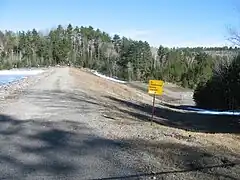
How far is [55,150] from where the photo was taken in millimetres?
12859

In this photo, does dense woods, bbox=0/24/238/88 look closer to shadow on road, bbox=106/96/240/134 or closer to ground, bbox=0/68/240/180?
shadow on road, bbox=106/96/240/134

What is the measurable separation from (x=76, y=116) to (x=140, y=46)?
155268mm

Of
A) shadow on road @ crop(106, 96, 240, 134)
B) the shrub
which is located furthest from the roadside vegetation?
shadow on road @ crop(106, 96, 240, 134)

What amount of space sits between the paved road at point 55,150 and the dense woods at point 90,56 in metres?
127

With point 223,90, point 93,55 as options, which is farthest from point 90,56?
point 223,90

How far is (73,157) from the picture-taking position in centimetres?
1198

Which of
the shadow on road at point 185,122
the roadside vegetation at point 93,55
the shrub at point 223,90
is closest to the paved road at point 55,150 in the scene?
the shadow on road at point 185,122

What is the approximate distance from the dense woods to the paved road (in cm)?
12743

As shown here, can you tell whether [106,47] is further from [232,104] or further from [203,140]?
[203,140]

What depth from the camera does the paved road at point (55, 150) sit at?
34.5ft

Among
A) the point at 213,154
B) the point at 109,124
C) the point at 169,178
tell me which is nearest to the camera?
the point at 169,178

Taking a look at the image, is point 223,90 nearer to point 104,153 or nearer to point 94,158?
point 104,153

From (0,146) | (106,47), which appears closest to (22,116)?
(0,146)

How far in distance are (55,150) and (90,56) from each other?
558ft
